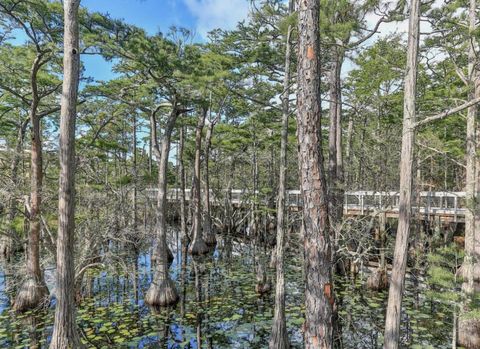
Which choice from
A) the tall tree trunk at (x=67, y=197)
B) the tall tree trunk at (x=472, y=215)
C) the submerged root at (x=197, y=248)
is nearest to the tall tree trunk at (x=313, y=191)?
the tall tree trunk at (x=472, y=215)

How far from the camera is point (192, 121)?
659 inches

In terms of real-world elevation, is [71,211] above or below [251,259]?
above

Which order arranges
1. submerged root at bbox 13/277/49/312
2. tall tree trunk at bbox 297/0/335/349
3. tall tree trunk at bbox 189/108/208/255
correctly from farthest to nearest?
tall tree trunk at bbox 189/108/208/255
submerged root at bbox 13/277/49/312
tall tree trunk at bbox 297/0/335/349

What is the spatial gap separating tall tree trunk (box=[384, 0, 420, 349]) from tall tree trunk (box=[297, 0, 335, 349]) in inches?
98.7

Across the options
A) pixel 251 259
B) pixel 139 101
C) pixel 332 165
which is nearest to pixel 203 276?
pixel 251 259

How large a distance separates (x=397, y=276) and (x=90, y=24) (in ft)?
27.2

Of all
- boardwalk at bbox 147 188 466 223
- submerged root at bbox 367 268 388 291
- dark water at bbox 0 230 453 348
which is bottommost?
dark water at bbox 0 230 453 348

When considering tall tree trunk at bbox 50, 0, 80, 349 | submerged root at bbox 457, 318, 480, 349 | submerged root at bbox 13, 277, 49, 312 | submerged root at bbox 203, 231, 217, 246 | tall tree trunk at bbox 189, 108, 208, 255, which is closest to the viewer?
tall tree trunk at bbox 50, 0, 80, 349

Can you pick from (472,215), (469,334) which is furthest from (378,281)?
(472,215)

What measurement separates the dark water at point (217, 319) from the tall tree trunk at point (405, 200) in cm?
143

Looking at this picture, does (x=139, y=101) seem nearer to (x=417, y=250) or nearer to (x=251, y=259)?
(x=251, y=259)

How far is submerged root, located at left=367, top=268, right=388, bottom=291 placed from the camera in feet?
32.1

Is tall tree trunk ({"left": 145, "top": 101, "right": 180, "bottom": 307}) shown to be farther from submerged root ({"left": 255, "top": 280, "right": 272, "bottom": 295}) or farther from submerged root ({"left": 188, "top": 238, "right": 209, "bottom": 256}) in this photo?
submerged root ({"left": 188, "top": 238, "right": 209, "bottom": 256})

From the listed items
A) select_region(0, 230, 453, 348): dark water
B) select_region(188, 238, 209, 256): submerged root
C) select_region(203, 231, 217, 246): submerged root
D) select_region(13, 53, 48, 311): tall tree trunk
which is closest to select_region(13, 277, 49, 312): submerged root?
select_region(13, 53, 48, 311): tall tree trunk
